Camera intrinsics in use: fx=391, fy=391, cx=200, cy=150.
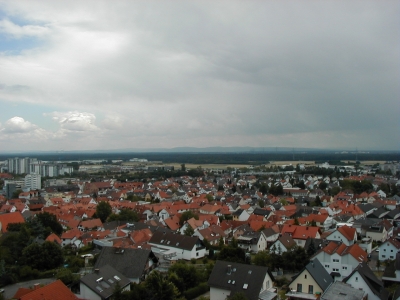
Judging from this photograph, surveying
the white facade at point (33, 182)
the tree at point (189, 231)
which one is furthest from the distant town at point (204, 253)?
the white facade at point (33, 182)

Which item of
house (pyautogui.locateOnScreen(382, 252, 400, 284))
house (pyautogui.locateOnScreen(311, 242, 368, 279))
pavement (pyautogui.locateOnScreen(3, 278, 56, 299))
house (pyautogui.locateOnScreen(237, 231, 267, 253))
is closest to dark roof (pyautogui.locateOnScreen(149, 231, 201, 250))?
house (pyautogui.locateOnScreen(237, 231, 267, 253))

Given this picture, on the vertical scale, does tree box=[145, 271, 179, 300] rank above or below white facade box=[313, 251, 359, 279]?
above

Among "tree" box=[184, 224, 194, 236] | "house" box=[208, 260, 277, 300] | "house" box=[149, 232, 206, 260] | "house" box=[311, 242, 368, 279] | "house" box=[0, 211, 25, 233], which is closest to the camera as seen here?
"house" box=[208, 260, 277, 300]

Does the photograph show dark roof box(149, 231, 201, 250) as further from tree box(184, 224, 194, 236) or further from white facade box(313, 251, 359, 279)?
white facade box(313, 251, 359, 279)

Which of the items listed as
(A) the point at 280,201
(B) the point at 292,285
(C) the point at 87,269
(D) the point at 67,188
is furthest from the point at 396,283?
(D) the point at 67,188

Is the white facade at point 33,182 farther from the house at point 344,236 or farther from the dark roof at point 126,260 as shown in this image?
the house at point 344,236

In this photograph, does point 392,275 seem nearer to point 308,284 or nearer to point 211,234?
point 308,284

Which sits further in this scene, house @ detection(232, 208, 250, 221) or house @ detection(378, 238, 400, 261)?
house @ detection(232, 208, 250, 221)
